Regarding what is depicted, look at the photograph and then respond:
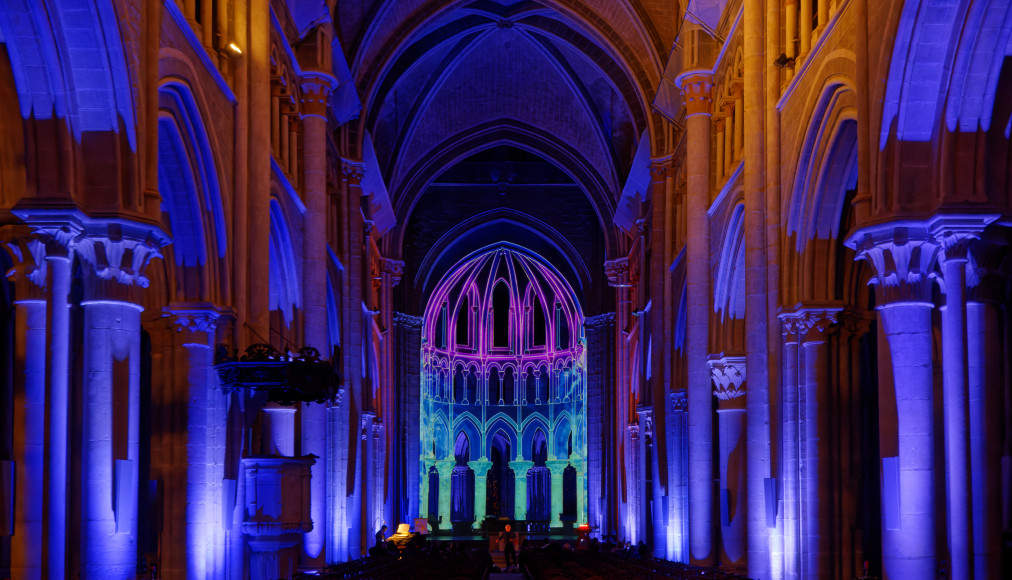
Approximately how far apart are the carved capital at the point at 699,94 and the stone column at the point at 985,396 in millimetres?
12180

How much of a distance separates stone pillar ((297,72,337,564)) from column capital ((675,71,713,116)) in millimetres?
8186

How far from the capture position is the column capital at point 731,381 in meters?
23.6

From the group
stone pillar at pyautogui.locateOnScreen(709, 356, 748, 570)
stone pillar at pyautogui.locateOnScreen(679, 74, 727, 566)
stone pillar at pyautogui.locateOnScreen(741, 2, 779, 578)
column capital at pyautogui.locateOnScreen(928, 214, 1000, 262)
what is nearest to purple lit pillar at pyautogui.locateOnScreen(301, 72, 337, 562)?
stone pillar at pyautogui.locateOnScreen(679, 74, 727, 566)

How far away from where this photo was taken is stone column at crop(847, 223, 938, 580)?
1292cm

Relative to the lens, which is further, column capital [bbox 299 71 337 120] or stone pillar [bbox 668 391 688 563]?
stone pillar [bbox 668 391 688 563]

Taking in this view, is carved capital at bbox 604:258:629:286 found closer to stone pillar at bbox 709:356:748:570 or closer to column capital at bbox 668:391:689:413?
column capital at bbox 668:391:689:413

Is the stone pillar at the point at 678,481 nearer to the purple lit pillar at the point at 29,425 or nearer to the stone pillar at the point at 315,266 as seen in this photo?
the stone pillar at the point at 315,266

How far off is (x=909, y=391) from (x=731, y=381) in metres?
10.7

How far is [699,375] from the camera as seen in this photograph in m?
24.5

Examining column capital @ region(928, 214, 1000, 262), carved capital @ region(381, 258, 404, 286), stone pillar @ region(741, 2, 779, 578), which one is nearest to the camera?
column capital @ region(928, 214, 1000, 262)

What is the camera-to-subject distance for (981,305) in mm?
13711

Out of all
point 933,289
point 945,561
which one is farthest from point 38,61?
point 945,561

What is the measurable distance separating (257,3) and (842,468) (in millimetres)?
12495

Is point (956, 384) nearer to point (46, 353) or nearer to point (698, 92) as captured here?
point (46, 353)
